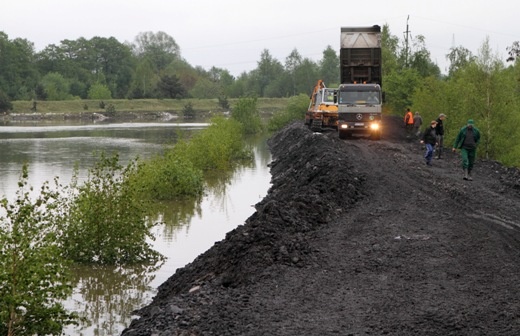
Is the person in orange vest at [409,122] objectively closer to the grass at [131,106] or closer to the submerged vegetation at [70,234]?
the submerged vegetation at [70,234]

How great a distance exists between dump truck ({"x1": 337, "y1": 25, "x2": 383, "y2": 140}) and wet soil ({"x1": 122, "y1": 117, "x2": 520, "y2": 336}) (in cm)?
1371

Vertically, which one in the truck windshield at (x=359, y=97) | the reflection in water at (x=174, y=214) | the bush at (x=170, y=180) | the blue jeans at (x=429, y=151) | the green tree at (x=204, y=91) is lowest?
the reflection in water at (x=174, y=214)

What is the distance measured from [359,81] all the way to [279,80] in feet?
417

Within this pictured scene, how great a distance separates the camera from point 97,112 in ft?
394

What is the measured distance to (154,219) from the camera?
22266mm

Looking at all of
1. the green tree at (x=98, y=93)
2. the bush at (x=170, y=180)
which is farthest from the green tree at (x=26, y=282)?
the green tree at (x=98, y=93)

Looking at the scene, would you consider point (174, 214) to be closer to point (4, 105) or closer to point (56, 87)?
point (4, 105)

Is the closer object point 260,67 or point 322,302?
point 322,302

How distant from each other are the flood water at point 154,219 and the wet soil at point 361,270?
3.16ft

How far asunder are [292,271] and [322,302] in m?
1.63

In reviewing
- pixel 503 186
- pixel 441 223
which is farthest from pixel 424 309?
pixel 503 186

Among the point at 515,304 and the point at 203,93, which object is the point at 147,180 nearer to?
the point at 515,304

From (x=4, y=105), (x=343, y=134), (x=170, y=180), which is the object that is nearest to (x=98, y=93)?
(x=4, y=105)

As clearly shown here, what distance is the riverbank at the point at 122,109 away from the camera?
375ft
